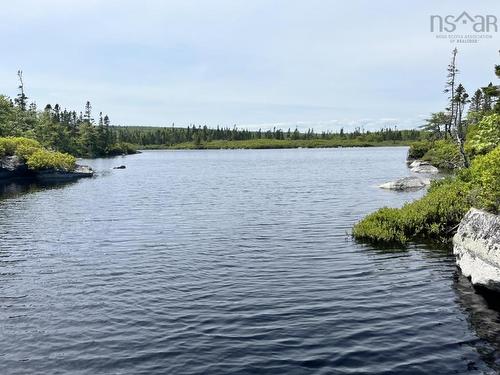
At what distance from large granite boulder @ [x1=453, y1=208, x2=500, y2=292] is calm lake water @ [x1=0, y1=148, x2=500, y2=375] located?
746 mm

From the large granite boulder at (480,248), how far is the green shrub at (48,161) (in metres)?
72.6

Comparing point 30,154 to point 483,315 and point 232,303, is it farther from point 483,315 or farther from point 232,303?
point 483,315

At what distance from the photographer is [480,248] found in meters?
19.8

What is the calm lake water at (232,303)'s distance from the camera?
14.2 meters

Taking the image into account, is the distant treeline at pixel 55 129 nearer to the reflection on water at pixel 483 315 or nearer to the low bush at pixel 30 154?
the low bush at pixel 30 154

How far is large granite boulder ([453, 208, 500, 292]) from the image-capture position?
18609 millimetres

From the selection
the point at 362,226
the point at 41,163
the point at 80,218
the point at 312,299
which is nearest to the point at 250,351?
the point at 312,299

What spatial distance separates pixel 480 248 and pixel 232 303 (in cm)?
989

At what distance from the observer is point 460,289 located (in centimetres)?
2017

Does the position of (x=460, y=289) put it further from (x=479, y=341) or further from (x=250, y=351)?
(x=250, y=351)

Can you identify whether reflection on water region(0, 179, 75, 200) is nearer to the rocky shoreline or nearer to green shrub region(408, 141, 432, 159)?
the rocky shoreline

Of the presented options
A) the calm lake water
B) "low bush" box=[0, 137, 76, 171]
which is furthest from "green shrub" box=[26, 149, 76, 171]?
the calm lake water

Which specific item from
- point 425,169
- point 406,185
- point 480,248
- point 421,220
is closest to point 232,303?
point 480,248

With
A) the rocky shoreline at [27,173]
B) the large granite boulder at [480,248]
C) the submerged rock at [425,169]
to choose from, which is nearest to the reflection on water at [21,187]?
the rocky shoreline at [27,173]
